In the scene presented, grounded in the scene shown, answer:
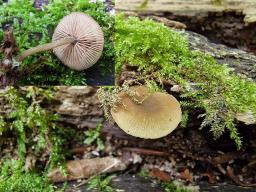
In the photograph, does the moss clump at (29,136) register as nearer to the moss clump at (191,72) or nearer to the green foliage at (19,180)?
the green foliage at (19,180)

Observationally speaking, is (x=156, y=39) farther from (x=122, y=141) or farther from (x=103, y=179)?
(x=103, y=179)

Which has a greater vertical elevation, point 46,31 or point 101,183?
point 46,31

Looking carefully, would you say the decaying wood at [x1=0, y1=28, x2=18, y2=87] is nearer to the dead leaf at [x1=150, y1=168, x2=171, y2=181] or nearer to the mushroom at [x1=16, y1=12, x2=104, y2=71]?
the mushroom at [x1=16, y1=12, x2=104, y2=71]

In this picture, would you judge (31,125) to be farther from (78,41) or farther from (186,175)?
(186,175)

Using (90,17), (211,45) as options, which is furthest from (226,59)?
(90,17)

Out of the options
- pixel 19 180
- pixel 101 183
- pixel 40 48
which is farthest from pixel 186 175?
pixel 40 48
